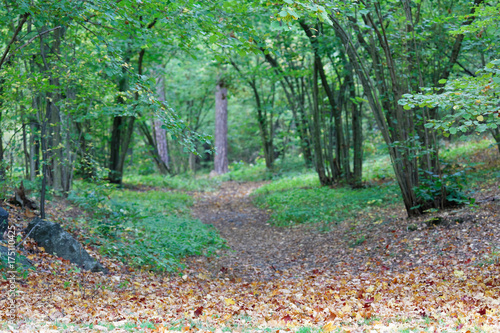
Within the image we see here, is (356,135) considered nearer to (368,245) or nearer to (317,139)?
(317,139)

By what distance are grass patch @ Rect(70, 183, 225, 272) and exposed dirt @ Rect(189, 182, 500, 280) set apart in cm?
47

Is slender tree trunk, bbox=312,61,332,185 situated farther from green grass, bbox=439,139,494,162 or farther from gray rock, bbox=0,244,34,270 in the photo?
gray rock, bbox=0,244,34,270

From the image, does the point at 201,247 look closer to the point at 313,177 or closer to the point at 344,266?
the point at 344,266

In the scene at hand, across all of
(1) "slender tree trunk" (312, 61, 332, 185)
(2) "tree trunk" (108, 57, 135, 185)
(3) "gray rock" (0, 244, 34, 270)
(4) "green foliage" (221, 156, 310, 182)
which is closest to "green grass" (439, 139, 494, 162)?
(1) "slender tree trunk" (312, 61, 332, 185)

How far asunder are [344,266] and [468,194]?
3.61 meters

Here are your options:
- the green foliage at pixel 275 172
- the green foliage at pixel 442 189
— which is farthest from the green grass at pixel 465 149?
the green foliage at pixel 275 172

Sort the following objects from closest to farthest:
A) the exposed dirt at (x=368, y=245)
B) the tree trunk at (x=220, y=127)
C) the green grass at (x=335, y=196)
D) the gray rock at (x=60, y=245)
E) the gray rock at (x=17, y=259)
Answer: the gray rock at (x=17, y=259), the gray rock at (x=60, y=245), the exposed dirt at (x=368, y=245), the green grass at (x=335, y=196), the tree trunk at (x=220, y=127)

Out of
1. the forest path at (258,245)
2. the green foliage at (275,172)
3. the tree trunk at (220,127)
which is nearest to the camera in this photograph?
the forest path at (258,245)

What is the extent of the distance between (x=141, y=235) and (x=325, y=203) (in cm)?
529

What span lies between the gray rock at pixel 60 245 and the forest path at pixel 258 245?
193cm

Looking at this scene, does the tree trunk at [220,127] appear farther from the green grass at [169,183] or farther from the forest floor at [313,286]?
the forest floor at [313,286]

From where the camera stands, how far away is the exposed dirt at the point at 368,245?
590 cm

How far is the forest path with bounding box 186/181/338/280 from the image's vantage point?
6801 mm

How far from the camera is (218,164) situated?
72.3 feet
